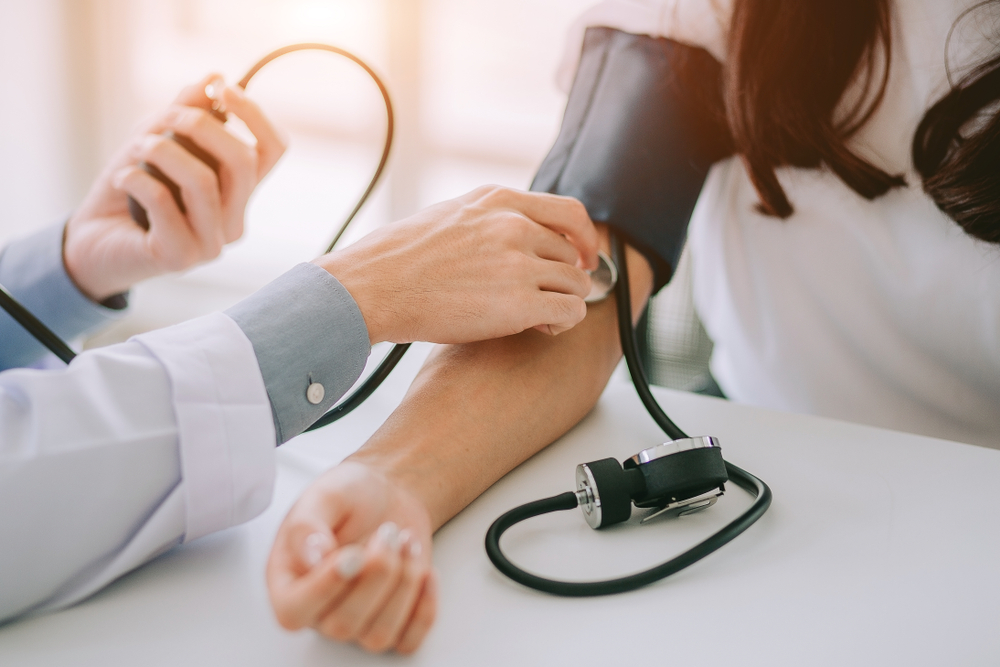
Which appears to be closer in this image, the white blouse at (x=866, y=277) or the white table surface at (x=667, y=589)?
the white table surface at (x=667, y=589)

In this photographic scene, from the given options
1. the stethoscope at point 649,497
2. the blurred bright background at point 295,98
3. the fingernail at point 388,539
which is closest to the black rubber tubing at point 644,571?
the stethoscope at point 649,497

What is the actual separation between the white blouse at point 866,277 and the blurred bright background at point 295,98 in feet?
5.13

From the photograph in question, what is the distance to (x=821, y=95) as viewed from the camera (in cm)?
76

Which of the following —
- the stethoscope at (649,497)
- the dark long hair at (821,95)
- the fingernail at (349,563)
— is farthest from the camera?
the dark long hair at (821,95)

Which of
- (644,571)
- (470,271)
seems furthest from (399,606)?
(470,271)

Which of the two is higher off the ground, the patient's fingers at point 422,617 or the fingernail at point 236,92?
the fingernail at point 236,92

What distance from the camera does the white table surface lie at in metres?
0.35

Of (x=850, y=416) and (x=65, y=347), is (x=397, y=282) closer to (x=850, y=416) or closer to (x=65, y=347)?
(x=65, y=347)

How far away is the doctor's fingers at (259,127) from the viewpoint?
30.7 inches

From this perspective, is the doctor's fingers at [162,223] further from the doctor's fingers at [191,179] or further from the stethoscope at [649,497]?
the stethoscope at [649,497]

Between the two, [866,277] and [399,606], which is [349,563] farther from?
[866,277]

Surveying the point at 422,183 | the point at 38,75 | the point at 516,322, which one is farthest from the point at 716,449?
the point at 38,75

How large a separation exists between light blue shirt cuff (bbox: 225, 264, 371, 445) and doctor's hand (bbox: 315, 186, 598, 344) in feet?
0.06

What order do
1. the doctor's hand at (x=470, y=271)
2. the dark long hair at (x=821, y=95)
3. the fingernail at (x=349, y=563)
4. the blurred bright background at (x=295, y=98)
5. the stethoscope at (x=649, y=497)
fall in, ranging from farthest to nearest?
the blurred bright background at (x=295, y=98)
the dark long hair at (x=821, y=95)
the doctor's hand at (x=470, y=271)
the stethoscope at (x=649, y=497)
the fingernail at (x=349, y=563)
